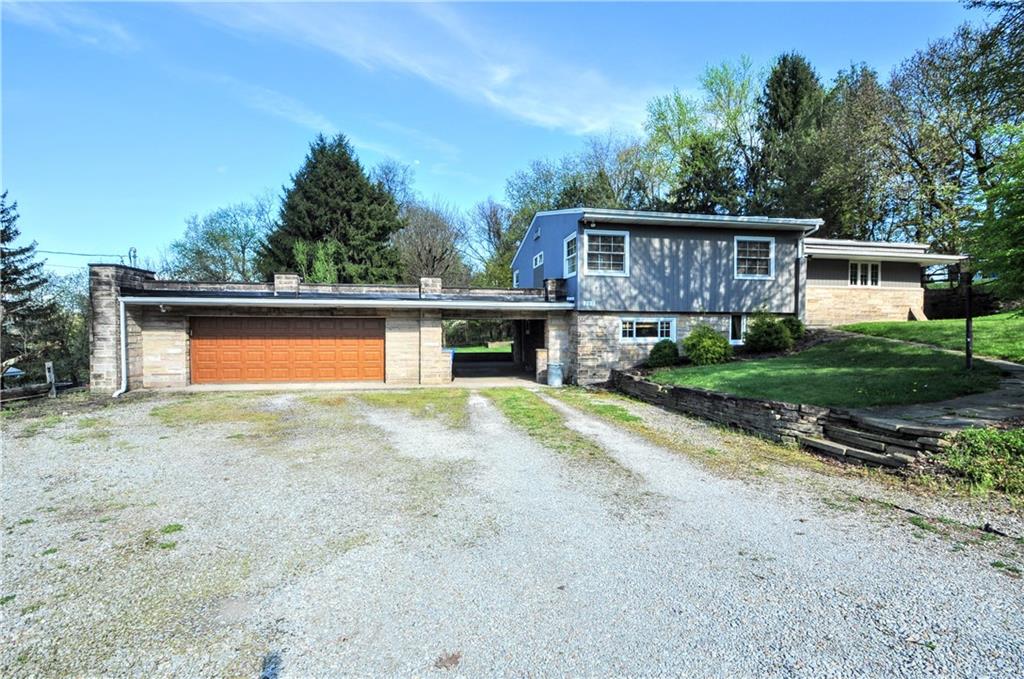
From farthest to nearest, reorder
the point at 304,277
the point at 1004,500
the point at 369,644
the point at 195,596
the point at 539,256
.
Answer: the point at 304,277 < the point at 539,256 < the point at 1004,500 < the point at 195,596 < the point at 369,644

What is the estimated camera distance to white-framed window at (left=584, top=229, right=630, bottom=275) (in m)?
15.7

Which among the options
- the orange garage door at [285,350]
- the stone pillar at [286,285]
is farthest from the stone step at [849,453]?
the stone pillar at [286,285]

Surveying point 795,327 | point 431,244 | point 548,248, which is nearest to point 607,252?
point 548,248

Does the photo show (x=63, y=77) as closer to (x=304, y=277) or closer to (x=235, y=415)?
(x=235, y=415)

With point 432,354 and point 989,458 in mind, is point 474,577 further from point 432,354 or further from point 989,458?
point 432,354

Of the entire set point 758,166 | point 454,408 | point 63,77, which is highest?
point 758,166

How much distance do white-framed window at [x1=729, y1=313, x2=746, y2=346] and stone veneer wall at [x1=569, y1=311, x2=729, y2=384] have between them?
1.43 meters

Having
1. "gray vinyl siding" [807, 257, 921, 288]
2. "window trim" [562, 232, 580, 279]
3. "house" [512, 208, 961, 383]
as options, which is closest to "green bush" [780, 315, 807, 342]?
"house" [512, 208, 961, 383]

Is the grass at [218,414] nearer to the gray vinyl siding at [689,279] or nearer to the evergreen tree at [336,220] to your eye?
the gray vinyl siding at [689,279]

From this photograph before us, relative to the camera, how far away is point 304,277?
26.0 metres

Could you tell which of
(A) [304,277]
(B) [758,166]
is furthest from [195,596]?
(B) [758,166]

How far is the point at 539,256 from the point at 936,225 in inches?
780

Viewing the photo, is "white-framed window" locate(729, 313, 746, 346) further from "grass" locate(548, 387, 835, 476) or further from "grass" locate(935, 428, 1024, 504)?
"grass" locate(935, 428, 1024, 504)

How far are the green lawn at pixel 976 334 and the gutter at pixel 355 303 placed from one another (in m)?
9.56
